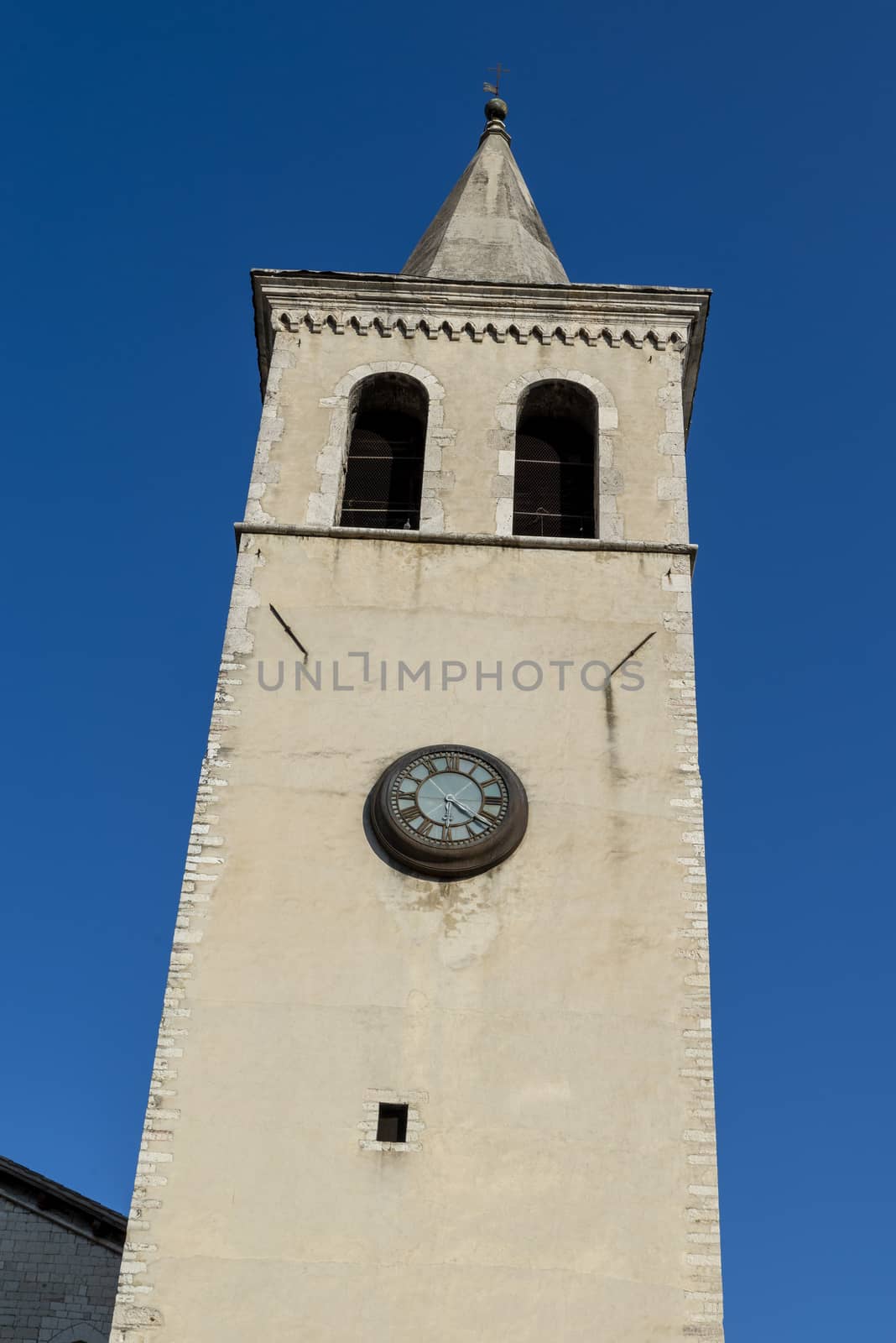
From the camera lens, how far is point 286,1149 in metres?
13.8

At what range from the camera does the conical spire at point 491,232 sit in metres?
21.3

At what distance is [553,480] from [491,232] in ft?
15.7

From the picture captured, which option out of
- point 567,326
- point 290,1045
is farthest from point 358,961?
point 567,326

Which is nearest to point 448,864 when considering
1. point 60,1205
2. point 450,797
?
point 450,797

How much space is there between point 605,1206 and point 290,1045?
288 cm

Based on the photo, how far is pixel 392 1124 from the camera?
14.0 metres

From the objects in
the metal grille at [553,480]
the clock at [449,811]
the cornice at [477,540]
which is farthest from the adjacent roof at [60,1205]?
the metal grille at [553,480]

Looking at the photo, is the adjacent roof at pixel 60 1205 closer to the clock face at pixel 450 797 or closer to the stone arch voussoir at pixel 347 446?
the clock face at pixel 450 797

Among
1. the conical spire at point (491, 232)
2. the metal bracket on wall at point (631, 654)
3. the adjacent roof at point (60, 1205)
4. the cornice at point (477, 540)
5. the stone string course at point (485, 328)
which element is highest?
the conical spire at point (491, 232)

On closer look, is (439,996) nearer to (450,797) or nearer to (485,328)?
(450,797)

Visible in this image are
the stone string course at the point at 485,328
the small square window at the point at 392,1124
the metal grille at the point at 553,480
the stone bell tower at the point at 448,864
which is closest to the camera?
the stone bell tower at the point at 448,864

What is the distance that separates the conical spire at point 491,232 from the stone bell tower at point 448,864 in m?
0.94

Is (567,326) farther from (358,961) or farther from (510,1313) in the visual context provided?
(510,1313)

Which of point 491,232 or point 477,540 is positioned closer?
point 477,540
